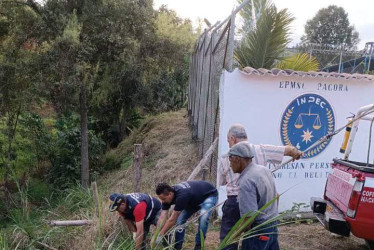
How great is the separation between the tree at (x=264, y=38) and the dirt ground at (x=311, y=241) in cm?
299

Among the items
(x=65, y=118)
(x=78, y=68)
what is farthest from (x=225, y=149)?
(x=65, y=118)

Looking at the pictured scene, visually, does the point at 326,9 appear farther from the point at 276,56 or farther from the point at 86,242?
the point at 86,242

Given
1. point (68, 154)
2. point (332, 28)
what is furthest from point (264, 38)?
point (332, 28)

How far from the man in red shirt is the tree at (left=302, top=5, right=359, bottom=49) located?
3298 cm

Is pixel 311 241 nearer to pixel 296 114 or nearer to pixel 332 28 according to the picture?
pixel 296 114

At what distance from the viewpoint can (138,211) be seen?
451 cm

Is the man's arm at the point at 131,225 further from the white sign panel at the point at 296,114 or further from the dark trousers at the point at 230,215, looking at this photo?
the white sign panel at the point at 296,114

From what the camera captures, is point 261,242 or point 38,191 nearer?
point 261,242

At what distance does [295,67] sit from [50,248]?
201 inches

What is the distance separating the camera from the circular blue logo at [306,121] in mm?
6391

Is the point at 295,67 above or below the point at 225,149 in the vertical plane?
above

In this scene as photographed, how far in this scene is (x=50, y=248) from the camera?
5.24 meters

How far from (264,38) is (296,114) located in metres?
1.59

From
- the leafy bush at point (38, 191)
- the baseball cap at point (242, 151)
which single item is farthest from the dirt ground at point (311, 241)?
the leafy bush at point (38, 191)
